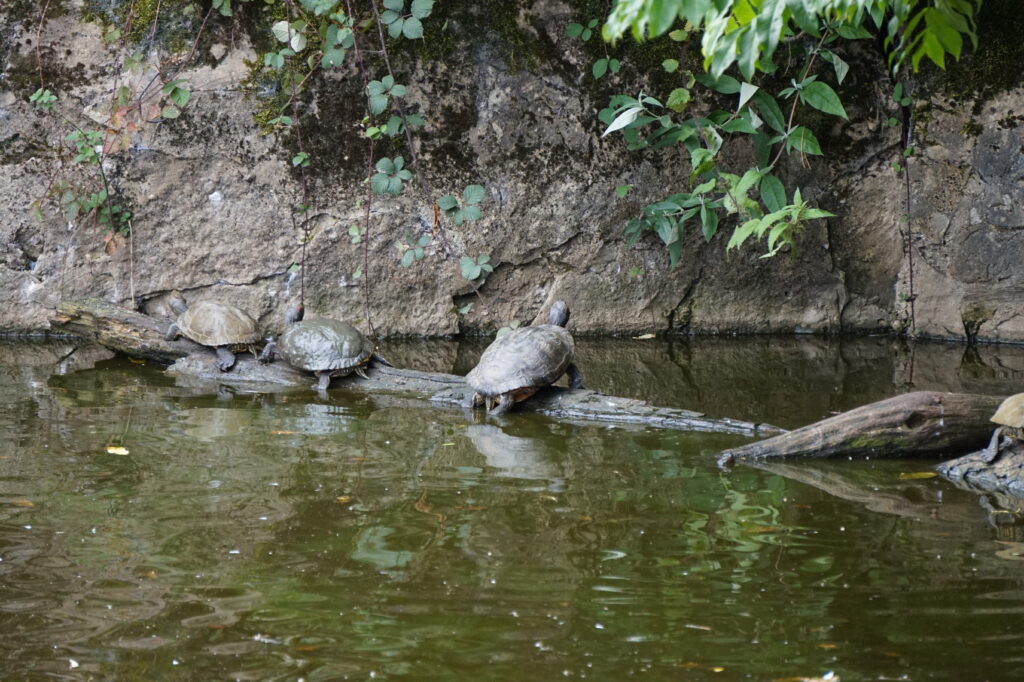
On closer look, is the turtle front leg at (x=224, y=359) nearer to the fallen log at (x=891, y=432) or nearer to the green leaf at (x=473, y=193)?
the green leaf at (x=473, y=193)

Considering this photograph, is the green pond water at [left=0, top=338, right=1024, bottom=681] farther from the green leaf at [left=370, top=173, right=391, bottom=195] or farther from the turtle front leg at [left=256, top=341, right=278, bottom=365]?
the green leaf at [left=370, top=173, right=391, bottom=195]

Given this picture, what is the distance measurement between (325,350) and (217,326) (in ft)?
2.75

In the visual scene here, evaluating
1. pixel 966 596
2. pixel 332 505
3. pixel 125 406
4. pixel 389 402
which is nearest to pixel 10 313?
pixel 125 406

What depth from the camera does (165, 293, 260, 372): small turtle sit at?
638 cm

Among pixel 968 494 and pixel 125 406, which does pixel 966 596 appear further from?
pixel 125 406

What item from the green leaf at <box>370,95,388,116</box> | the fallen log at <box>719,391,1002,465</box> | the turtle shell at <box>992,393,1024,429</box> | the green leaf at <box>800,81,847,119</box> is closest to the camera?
the turtle shell at <box>992,393,1024,429</box>

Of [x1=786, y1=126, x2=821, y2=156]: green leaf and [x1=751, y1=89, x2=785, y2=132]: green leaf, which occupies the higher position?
[x1=751, y1=89, x2=785, y2=132]: green leaf

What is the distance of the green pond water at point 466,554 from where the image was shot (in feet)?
8.87

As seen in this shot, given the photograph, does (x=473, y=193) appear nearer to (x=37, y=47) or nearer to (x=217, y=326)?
(x=217, y=326)

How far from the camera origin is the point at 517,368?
216 inches

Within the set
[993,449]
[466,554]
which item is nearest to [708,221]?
[993,449]

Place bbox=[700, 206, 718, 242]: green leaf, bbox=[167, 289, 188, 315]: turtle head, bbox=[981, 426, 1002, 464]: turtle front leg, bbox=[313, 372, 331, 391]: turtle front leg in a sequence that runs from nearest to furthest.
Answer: bbox=[981, 426, 1002, 464]: turtle front leg
bbox=[313, 372, 331, 391]: turtle front leg
bbox=[700, 206, 718, 242]: green leaf
bbox=[167, 289, 188, 315]: turtle head

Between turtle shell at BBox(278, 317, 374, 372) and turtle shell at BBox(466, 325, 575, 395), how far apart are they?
31.8 inches

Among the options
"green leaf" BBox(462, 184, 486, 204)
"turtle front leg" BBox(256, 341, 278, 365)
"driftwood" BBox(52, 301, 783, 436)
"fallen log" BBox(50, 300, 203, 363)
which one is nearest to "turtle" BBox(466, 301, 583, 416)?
"driftwood" BBox(52, 301, 783, 436)
